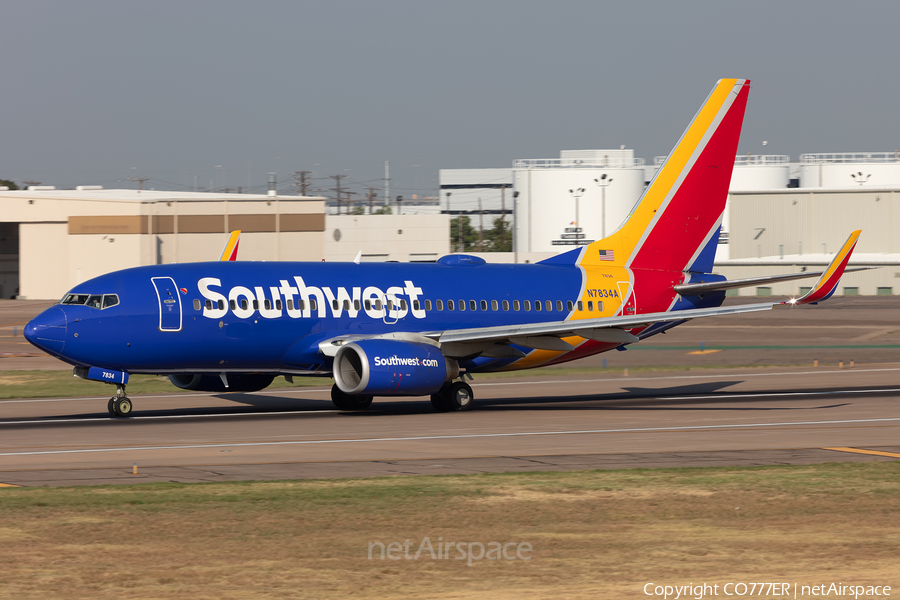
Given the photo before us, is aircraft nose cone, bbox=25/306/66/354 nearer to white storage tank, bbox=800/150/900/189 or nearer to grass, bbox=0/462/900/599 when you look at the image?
grass, bbox=0/462/900/599

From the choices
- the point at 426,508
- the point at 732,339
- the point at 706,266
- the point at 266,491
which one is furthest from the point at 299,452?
the point at 732,339

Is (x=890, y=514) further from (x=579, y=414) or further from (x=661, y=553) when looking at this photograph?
(x=579, y=414)

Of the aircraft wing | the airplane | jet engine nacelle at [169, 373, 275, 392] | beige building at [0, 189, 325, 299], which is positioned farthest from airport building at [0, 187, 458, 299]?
the aircraft wing

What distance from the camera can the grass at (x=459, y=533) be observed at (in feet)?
43.0

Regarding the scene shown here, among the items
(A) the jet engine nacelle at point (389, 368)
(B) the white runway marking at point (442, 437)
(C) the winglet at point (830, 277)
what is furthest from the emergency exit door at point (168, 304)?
(C) the winglet at point (830, 277)

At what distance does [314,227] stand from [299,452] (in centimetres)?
9243

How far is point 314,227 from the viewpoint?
4592 inches

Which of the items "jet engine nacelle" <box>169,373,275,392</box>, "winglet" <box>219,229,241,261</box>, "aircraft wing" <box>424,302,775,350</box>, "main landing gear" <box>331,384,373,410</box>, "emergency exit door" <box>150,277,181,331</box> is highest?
"winglet" <box>219,229,241,261</box>

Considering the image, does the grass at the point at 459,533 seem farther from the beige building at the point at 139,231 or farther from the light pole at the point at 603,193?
the light pole at the point at 603,193

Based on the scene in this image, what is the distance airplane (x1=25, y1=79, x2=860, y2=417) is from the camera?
106 feet

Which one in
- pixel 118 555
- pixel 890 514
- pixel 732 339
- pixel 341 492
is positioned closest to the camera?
pixel 118 555

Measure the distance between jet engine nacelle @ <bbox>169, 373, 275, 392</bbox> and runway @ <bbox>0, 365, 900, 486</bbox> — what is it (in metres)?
0.87

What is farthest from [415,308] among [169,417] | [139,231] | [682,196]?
[139,231]

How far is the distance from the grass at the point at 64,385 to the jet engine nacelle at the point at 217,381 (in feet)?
26.6
